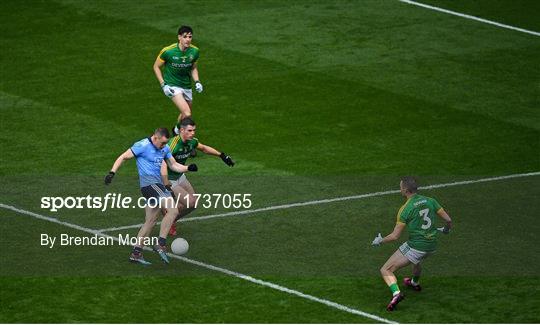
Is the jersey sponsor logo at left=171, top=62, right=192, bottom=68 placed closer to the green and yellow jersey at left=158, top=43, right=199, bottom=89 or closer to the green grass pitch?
the green and yellow jersey at left=158, top=43, right=199, bottom=89

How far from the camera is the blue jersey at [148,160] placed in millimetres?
22281

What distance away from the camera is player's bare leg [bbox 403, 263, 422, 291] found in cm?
2122

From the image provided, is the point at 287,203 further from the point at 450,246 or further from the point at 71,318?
the point at 71,318

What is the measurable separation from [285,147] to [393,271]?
319 inches

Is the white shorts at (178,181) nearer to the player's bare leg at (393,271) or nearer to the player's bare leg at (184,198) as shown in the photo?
the player's bare leg at (184,198)

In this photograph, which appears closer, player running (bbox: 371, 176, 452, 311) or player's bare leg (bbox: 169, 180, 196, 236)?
player running (bbox: 371, 176, 452, 311)

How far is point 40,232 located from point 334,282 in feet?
18.4

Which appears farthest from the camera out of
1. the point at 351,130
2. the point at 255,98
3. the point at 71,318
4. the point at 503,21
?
the point at 503,21

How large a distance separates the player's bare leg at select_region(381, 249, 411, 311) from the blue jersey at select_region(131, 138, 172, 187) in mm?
4167

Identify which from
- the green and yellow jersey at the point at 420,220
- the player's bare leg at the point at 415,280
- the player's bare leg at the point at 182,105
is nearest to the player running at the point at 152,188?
the green and yellow jersey at the point at 420,220

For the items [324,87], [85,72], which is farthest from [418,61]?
[85,72]

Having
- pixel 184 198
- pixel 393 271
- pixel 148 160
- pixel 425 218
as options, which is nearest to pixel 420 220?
pixel 425 218

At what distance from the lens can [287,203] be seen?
83.8 ft

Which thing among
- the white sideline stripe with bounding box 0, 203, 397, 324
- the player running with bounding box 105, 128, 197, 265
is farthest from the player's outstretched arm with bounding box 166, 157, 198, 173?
the white sideline stripe with bounding box 0, 203, 397, 324
